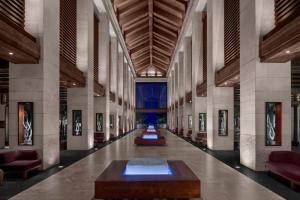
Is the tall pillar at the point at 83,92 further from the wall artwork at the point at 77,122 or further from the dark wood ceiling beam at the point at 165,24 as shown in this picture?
the dark wood ceiling beam at the point at 165,24

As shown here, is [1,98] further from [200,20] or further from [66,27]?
[200,20]

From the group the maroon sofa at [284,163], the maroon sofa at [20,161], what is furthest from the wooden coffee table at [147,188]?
the maroon sofa at [20,161]

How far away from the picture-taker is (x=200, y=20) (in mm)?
21125

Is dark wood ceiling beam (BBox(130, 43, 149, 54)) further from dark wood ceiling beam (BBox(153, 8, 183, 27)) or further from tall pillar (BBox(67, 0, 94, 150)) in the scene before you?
tall pillar (BBox(67, 0, 94, 150))

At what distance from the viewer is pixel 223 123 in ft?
50.8

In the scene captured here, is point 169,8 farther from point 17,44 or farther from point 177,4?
point 17,44

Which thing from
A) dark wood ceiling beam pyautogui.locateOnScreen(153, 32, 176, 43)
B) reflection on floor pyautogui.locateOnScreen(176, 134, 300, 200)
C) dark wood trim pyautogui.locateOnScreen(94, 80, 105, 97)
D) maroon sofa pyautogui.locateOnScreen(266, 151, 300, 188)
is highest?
dark wood ceiling beam pyautogui.locateOnScreen(153, 32, 176, 43)

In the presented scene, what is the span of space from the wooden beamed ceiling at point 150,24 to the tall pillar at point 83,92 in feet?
26.3

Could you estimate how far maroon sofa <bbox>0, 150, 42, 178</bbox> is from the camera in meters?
8.32

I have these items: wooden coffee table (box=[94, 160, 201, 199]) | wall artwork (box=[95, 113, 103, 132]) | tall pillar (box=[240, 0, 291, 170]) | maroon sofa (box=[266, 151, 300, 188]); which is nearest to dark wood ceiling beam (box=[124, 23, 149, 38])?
wall artwork (box=[95, 113, 103, 132])

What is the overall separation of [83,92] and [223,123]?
6931 mm

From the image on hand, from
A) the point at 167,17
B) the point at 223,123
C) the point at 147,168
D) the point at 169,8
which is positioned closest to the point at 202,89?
the point at 223,123

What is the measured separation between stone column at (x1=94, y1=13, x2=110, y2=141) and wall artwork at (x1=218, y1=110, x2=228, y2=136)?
7885mm

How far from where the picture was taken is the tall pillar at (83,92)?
15594 millimetres
